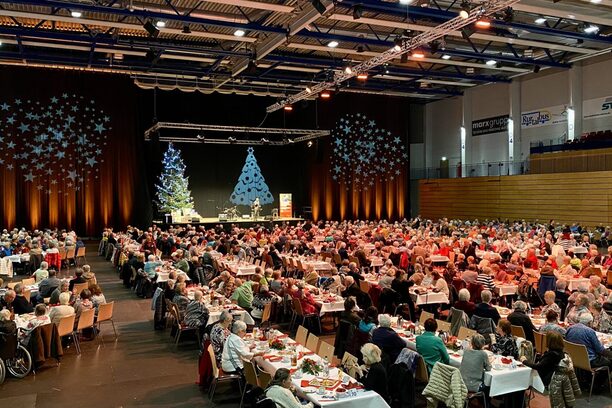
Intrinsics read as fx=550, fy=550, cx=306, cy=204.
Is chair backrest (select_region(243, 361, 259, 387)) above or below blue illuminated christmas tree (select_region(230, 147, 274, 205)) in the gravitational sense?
below

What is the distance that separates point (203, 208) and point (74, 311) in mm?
20679

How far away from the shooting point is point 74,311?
9.82 metres

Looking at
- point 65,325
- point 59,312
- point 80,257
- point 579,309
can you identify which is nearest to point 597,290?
point 579,309

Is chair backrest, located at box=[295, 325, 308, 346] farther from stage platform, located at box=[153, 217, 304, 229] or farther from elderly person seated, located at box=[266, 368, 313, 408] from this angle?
stage platform, located at box=[153, 217, 304, 229]

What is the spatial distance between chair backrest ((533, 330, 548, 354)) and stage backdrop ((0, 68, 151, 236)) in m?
23.5

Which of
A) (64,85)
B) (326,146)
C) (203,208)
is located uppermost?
(64,85)

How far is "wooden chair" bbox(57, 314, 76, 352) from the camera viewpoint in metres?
9.10

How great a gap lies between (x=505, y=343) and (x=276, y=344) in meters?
3.00

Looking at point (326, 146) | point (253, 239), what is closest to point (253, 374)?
point (253, 239)

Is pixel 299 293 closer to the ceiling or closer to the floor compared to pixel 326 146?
closer to the floor

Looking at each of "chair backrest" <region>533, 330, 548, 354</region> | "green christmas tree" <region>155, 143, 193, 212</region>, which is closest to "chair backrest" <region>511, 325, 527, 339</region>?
"chair backrest" <region>533, 330, 548, 354</region>

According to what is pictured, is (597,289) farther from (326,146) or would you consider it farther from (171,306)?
(326,146)

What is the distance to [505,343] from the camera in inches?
280

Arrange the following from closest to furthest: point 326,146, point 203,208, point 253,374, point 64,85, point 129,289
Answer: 1. point 253,374
2. point 129,289
3. point 64,85
4. point 203,208
5. point 326,146
